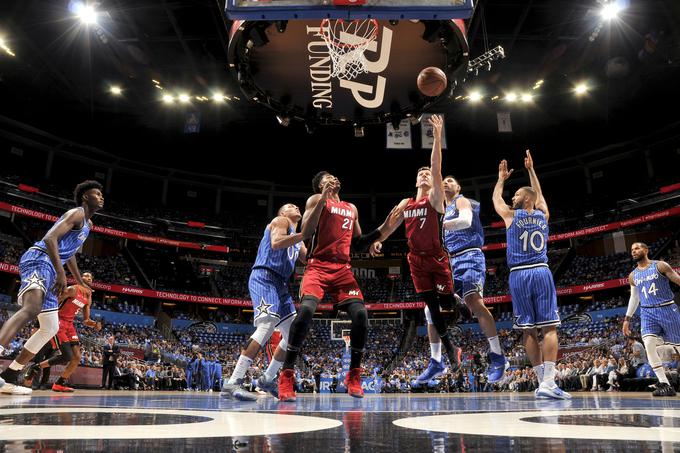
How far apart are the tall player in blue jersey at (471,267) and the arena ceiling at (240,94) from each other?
28.5ft

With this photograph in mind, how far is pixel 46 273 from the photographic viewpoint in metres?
4.38

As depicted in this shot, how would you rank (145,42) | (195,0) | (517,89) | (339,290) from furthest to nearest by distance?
(517,89) < (145,42) < (195,0) < (339,290)

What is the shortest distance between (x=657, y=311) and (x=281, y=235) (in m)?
4.73

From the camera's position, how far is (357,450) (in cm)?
123

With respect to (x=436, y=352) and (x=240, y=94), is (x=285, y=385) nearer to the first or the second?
(x=436, y=352)

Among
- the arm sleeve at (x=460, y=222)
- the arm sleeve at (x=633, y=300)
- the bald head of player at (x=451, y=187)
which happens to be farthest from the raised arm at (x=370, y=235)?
the arm sleeve at (x=633, y=300)

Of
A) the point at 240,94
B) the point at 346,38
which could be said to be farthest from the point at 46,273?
the point at 240,94

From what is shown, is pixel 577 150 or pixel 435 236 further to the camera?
pixel 577 150

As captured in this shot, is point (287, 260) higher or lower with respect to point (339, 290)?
higher

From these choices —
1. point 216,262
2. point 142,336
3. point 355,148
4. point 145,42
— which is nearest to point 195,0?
point 145,42

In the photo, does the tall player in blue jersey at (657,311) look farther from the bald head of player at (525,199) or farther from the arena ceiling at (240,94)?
the arena ceiling at (240,94)

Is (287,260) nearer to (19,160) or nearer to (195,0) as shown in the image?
(195,0)

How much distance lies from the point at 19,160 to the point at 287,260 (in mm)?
27523

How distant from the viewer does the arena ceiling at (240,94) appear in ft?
51.7
